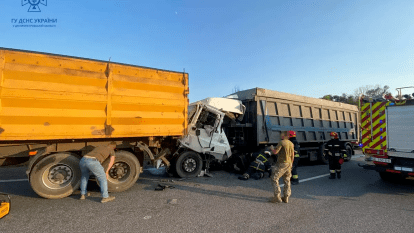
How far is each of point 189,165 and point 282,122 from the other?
13.5 ft

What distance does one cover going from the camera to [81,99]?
4652mm

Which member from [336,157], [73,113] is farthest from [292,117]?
[73,113]

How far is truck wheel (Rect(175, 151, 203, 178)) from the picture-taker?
258 inches

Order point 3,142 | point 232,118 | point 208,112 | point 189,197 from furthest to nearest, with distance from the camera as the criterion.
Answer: point 232,118 < point 208,112 < point 189,197 < point 3,142

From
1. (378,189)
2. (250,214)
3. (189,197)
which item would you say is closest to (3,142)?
(189,197)

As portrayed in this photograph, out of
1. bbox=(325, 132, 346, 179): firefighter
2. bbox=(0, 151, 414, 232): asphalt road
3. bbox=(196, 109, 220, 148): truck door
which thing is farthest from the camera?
bbox=(196, 109, 220, 148): truck door

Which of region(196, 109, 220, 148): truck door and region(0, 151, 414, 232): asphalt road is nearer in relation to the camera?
region(0, 151, 414, 232): asphalt road

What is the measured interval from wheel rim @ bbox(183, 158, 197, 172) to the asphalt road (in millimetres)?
723

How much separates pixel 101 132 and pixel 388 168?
6792 millimetres

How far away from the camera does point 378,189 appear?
560cm

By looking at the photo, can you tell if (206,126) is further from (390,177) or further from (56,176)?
(390,177)

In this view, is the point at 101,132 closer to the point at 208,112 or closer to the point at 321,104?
the point at 208,112

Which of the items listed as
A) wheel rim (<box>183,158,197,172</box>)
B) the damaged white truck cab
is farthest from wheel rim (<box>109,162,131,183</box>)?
wheel rim (<box>183,158,197,172</box>)

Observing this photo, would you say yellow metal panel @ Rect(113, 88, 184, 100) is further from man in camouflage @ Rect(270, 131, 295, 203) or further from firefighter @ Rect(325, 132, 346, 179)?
firefighter @ Rect(325, 132, 346, 179)
